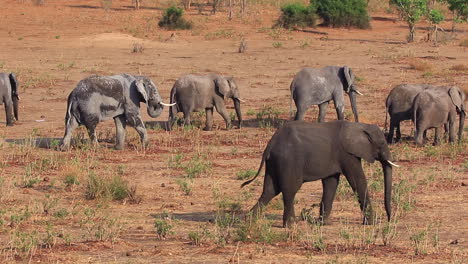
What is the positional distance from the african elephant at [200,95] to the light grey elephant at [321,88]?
1.22m

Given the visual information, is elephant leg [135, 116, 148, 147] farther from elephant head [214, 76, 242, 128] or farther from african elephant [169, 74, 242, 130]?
elephant head [214, 76, 242, 128]

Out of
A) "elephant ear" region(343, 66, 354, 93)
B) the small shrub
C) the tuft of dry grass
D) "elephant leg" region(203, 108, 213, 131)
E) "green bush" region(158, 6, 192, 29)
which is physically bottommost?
"green bush" region(158, 6, 192, 29)

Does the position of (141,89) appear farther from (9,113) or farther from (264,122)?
(9,113)

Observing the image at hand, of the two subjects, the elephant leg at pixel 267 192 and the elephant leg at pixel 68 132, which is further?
the elephant leg at pixel 68 132

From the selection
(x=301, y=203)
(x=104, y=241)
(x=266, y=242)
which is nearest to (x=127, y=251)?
(x=104, y=241)

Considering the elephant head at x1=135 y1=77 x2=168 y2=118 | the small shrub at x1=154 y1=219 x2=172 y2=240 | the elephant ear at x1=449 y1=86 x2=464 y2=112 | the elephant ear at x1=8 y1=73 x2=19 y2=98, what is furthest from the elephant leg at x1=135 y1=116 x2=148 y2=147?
the small shrub at x1=154 y1=219 x2=172 y2=240

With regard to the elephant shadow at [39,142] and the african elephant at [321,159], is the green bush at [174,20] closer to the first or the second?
the elephant shadow at [39,142]

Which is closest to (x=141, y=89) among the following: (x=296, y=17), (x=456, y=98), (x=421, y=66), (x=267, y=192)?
(x=456, y=98)

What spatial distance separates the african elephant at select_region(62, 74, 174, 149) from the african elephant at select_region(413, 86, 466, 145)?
4.47m

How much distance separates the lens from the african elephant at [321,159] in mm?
9727

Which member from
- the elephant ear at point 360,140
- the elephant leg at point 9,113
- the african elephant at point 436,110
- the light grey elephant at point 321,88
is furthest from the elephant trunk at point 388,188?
the elephant leg at point 9,113

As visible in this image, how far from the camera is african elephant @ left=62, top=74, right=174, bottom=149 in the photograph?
50.8 ft

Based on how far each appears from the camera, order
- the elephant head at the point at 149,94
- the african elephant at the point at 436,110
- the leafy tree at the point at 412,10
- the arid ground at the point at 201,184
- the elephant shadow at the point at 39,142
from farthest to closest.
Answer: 1. the leafy tree at the point at 412,10
2. the african elephant at the point at 436,110
3. the elephant head at the point at 149,94
4. the elephant shadow at the point at 39,142
5. the arid ground at the point at 201,184

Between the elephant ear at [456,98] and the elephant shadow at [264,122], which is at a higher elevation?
the elephant ear at [456,98]
